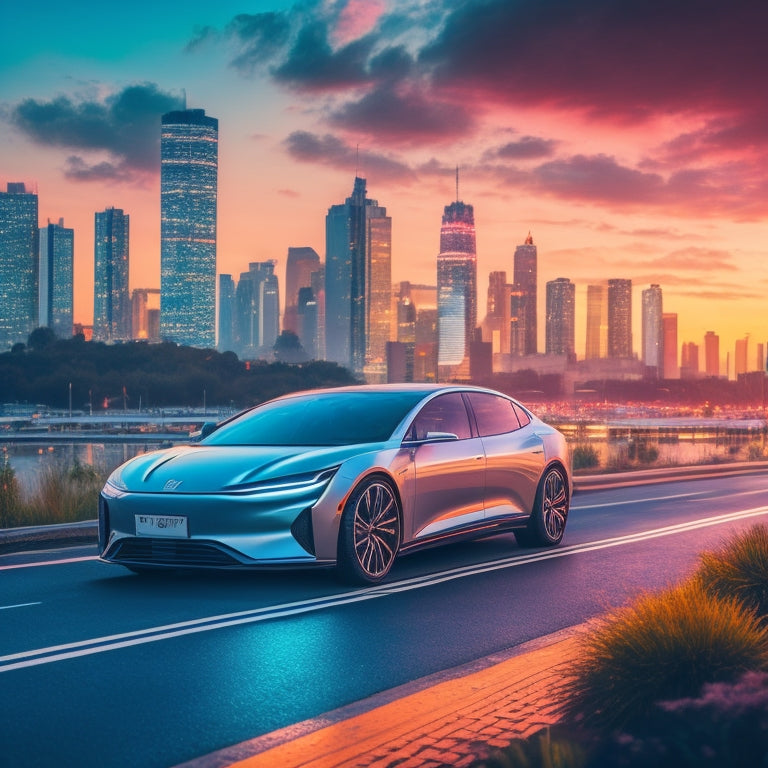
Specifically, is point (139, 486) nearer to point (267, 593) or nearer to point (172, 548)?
point (172, 548)

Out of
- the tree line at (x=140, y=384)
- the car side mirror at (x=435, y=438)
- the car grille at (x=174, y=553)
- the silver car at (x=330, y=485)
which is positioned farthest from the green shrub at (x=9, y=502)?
the tree line at (x=140, y=384)

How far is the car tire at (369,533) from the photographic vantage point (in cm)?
876

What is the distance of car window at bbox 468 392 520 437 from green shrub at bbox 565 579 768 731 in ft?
17.2

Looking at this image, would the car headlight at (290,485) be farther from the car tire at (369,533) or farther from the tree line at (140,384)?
the tree line at (140,384)

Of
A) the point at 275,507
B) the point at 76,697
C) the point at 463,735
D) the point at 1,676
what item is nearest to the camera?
the point at 463,735

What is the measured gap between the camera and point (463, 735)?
15.3ft

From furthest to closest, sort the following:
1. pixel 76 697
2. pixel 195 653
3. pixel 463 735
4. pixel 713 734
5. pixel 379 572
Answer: pixel 379 572
pixel 195 653
pixel 76 697
pixel 463 735
pixel 713 734

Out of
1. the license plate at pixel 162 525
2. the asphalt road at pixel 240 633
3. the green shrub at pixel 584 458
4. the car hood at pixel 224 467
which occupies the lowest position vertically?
the green shrub at pixel 584 458

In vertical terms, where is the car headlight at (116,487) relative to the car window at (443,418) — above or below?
below

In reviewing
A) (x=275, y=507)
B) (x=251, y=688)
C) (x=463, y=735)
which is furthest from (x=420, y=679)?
(x=275, y=507)

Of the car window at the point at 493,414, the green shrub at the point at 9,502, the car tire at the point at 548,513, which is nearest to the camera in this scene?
the car window at the point at 493,414

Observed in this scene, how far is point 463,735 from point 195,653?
2.49m

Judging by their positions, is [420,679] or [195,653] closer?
[420,679]

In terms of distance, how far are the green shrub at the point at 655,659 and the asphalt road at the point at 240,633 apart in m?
1.23
